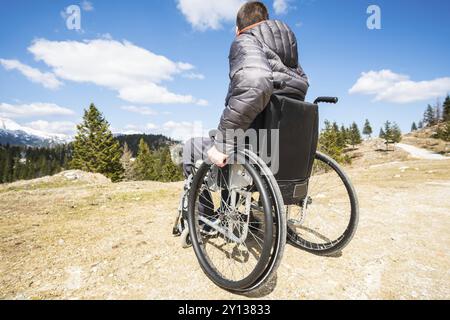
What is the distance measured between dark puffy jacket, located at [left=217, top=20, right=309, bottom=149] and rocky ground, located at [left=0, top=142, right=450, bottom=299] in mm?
1603

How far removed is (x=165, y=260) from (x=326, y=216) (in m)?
2.95

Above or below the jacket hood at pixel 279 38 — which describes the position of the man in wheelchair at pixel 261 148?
below

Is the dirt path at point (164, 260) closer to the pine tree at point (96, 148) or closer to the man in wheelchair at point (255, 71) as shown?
the man in wheelchair at point (255, 71)

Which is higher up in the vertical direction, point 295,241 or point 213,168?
point 213,168

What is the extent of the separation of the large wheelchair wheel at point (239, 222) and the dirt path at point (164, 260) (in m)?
0.30

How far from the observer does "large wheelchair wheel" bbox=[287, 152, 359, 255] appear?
2.97 meters

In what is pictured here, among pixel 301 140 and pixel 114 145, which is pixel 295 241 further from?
pixel 114 145

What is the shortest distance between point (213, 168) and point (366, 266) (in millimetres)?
2103

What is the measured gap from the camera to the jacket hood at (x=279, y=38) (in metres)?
2.53

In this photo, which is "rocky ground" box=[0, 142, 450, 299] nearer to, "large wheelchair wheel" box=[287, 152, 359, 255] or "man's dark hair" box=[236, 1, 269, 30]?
"large wheelchair wheel" box=[287, 152, 359, 255]

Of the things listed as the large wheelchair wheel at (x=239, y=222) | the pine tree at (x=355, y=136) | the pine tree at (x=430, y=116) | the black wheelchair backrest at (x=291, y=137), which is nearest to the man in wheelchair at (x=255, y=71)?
the black wheelchair backrest at (x=291, y=137)
